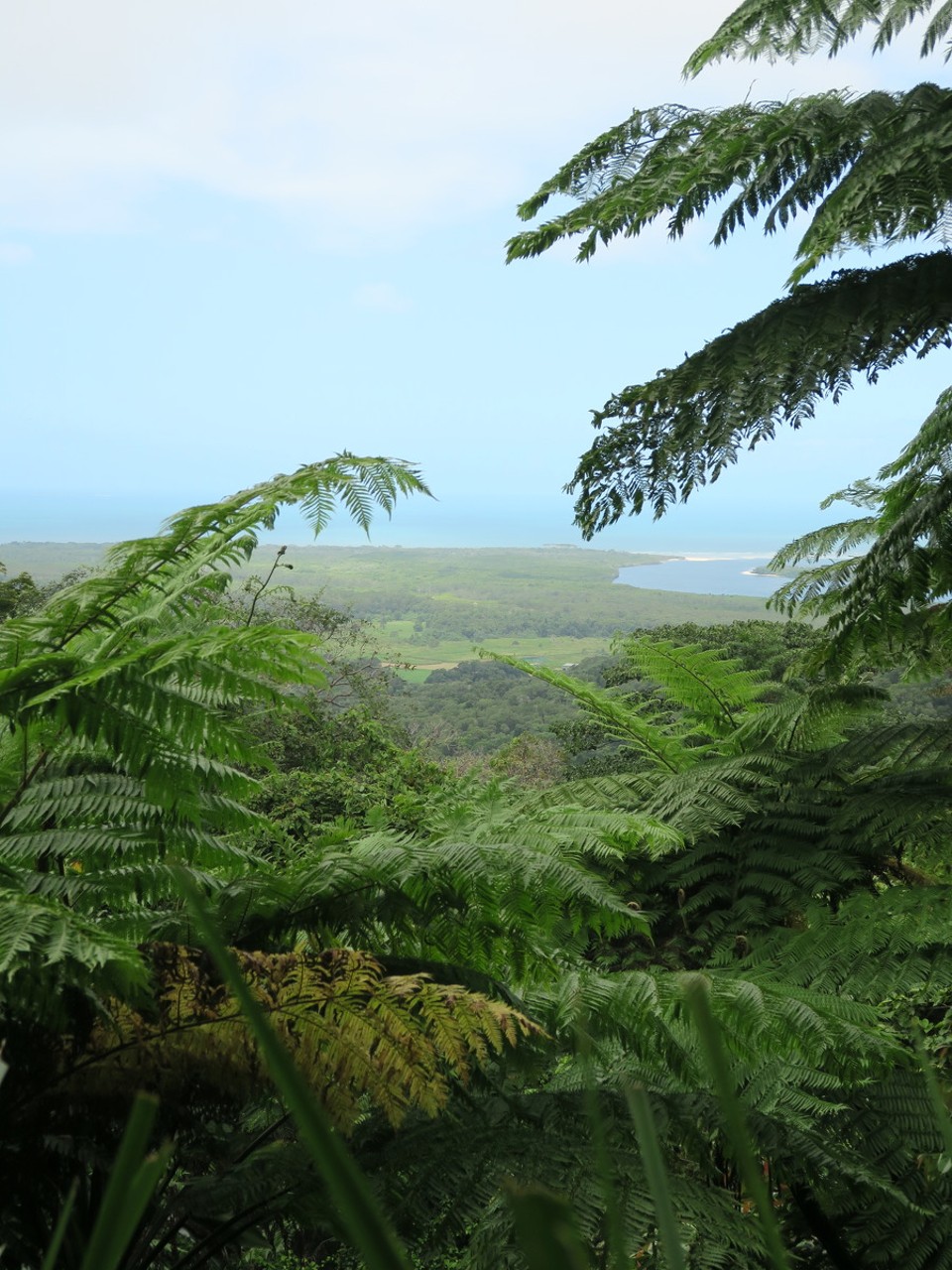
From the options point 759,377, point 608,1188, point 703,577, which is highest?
point 703,577

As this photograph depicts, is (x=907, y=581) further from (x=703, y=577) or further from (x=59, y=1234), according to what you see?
(x=703, y=577)

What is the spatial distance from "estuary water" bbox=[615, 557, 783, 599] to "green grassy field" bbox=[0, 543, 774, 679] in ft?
8.03

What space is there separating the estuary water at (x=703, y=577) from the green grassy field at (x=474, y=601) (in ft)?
8.03

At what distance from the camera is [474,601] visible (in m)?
39.0

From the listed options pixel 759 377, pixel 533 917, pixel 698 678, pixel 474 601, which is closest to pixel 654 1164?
pixel 533 917

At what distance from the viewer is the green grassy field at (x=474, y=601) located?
31.4m

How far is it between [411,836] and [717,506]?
515 feet

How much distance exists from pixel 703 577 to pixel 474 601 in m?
21.0

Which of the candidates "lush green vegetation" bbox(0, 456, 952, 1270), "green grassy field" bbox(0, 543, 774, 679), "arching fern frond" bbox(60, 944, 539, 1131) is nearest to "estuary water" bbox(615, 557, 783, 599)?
"green grassy field" bbox(0, 543, 774, 679)

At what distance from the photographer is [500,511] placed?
443 feet

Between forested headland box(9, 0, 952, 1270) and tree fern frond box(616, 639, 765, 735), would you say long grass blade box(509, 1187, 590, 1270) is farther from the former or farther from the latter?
tree fern frond box(616, 639, 765, 735)

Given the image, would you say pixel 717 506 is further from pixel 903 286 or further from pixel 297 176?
pixel 903 286

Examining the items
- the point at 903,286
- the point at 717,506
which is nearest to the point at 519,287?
the point at 717,506

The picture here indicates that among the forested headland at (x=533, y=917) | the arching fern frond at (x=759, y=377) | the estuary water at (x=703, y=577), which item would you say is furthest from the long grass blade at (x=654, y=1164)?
the estuary water at (x=703, y=577)
